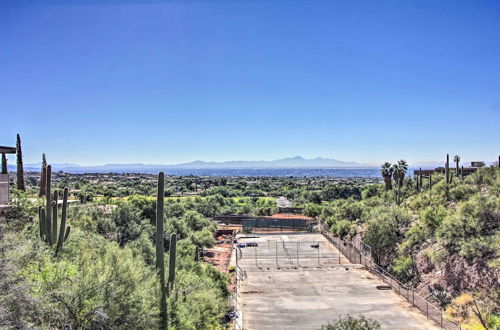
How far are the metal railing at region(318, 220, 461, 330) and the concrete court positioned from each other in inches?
20.1

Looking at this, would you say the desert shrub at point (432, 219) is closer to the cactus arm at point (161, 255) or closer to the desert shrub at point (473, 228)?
the desert shrub at point (473, 228)

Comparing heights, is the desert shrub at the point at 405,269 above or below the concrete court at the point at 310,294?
above

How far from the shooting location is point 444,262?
23109 millimetres

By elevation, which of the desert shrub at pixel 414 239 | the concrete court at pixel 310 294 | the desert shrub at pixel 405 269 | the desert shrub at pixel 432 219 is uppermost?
the desert shrub at pixel 432 219

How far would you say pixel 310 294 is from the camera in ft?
78.0

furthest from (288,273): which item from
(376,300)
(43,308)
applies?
(43,308)

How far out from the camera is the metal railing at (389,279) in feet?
61.8

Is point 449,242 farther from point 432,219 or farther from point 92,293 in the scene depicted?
point 92,293

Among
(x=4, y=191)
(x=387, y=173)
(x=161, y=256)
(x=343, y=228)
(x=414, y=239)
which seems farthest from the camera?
(x=387, y=173)

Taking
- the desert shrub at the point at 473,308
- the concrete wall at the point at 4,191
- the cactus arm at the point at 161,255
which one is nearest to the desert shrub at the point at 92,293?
the cactus arm at the point at 161,255

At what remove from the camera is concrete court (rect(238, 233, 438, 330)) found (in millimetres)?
19250

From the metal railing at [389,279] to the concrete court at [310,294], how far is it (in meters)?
0.51

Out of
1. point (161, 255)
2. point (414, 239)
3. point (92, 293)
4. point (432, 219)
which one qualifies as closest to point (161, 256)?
point (161, 255)

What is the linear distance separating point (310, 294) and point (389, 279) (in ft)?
22.6
